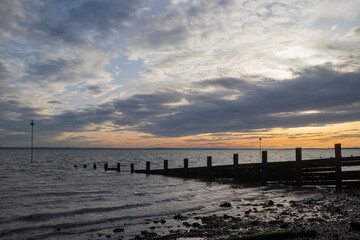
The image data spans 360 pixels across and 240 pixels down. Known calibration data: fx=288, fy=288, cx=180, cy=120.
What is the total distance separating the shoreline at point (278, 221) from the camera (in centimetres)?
807

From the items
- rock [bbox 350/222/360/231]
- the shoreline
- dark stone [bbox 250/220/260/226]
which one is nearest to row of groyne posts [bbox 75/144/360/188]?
the shoreline

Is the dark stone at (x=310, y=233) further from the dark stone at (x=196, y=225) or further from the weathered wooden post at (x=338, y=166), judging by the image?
the weathered wooden post at (x=338, y=166)

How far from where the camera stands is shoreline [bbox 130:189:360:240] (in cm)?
807

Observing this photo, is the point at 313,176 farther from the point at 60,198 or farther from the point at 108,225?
the point at 60,198

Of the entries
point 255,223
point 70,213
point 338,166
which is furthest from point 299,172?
point 70,213

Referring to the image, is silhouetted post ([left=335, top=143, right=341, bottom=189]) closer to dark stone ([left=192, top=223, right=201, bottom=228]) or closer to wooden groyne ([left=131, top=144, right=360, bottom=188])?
wooden groyne ([left=131, top=144, right=360, bottom=188])

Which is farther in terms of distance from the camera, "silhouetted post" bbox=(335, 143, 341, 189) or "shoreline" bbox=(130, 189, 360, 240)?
"silhouetted post" bbox=(335, 143, 341, 189)

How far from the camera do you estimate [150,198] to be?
1738 centimetres

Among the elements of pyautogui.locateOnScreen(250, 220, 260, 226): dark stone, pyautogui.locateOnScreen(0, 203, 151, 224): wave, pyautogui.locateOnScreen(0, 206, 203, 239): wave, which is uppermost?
pyautogui.locateOnScreen(250, 220, 260, 226): dark stone

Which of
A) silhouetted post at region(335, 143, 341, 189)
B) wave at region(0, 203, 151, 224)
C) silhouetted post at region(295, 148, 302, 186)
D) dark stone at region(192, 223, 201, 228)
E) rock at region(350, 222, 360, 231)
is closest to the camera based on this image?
rock at region(350, 222, 360, 231)

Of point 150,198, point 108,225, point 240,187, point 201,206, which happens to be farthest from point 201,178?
point 108,225

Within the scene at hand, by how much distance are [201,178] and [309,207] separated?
49.3 feet

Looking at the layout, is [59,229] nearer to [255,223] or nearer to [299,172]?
[255,223]

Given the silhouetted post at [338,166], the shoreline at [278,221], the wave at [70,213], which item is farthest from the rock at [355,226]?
the wave at [70,213]
